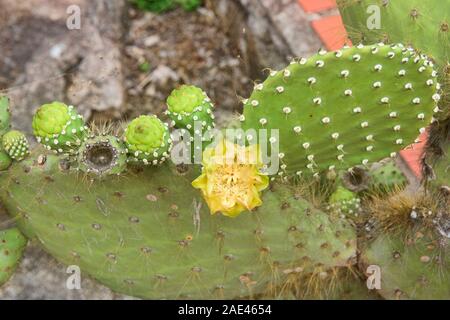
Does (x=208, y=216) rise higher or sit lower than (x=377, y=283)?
higher

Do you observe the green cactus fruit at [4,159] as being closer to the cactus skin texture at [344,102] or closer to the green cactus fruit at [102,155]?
the green cactus fruit at [102,155]

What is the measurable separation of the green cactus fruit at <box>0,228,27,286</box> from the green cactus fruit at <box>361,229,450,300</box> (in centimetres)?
79

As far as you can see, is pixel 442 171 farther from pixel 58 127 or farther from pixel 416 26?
pixel 58 127

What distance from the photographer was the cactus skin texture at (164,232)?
5.09 feet

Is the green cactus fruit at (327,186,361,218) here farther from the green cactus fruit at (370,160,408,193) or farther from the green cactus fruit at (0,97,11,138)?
the green cactus fruit at (0,97,11,138)

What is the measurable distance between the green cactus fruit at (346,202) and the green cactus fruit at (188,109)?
19.9 inches

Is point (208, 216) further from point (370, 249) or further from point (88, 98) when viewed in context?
point (88, 98)

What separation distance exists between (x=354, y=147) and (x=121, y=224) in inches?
20.1

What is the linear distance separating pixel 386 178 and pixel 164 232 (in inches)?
28.2

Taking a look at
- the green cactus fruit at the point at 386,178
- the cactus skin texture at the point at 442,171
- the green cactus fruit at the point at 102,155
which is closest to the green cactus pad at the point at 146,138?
the green cactus fruit at the point at 102,155

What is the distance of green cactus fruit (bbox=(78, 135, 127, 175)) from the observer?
1.36 metres

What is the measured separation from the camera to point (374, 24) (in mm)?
1605

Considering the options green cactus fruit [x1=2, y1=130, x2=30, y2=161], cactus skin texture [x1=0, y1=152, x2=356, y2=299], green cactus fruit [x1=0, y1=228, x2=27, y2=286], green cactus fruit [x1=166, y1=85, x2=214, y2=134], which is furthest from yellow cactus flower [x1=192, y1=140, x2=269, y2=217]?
green cactus fruit [x1=0, y1=228, x2=27, y2=286]
